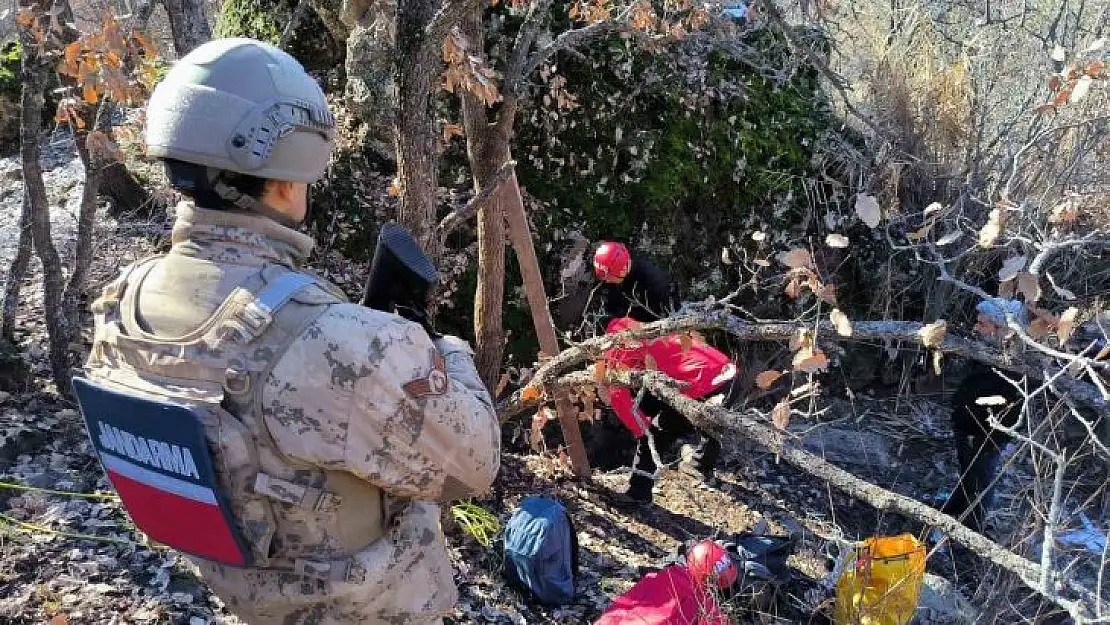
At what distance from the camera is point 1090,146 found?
580 centimetres

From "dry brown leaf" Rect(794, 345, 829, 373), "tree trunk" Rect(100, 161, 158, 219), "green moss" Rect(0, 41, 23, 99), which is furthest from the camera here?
"green moss" Rect(0, 41, 23, 99)

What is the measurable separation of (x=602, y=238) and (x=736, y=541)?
2.63m

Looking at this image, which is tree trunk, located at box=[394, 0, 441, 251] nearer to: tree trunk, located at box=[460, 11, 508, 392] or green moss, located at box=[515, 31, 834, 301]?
tree trunk, located at box=[460, 11, 508, 392]

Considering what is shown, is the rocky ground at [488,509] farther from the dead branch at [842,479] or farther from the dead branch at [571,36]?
the dead branch at [571,36]

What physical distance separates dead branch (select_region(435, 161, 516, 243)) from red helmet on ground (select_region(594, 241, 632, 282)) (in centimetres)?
129

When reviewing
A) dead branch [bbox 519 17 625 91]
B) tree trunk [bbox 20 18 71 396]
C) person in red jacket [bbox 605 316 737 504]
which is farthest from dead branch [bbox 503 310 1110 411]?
tree trunk [bbox 20 18 71 396]

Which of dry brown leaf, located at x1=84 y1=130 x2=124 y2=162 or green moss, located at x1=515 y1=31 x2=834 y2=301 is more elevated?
dry brown leaf, located at x1=84 y1=130 x2=124 y2=162

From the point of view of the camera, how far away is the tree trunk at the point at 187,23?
3.38 m

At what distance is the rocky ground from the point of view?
3.18 metres

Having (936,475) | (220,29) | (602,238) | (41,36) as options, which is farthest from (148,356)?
(936,475)

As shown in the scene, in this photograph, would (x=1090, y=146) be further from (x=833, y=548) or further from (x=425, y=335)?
Result: (x=425, y=335)

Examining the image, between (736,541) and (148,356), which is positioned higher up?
(148,356)

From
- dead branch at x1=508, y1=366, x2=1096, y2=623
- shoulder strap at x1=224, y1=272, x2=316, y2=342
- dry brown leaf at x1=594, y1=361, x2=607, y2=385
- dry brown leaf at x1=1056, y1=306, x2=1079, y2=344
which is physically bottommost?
dry brown leaf at x1=594, y1=361, x2=607, y2=385

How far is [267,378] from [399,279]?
0.46 meters
